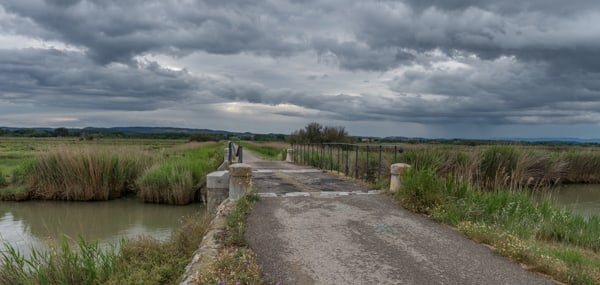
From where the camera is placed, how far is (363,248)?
15.6 feet

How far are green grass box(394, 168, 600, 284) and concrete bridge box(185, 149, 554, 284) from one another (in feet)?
0.85

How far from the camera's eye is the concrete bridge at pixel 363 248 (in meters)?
3.92

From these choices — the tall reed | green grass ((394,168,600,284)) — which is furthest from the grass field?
green grass ((394,168,600,284))

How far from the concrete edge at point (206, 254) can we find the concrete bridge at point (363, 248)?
0.46m

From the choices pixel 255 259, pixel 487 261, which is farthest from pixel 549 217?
pixel 255 259

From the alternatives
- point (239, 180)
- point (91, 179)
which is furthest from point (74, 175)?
point (239, 180)

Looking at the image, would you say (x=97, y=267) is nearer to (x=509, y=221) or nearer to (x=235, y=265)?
(x=235, y=265)

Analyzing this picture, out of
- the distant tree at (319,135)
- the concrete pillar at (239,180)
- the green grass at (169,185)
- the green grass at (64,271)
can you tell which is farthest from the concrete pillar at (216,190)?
the distant tree at (319,135)

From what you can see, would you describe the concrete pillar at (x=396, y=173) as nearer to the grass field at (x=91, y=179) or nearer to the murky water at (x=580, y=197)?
the murky water at (x=580, y=197)

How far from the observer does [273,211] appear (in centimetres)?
662

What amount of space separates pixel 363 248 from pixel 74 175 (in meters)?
14.1

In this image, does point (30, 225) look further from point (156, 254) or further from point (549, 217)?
point (549, 217)

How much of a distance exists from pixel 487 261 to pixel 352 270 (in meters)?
1.78

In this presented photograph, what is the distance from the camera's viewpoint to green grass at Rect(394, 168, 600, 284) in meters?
4.72
